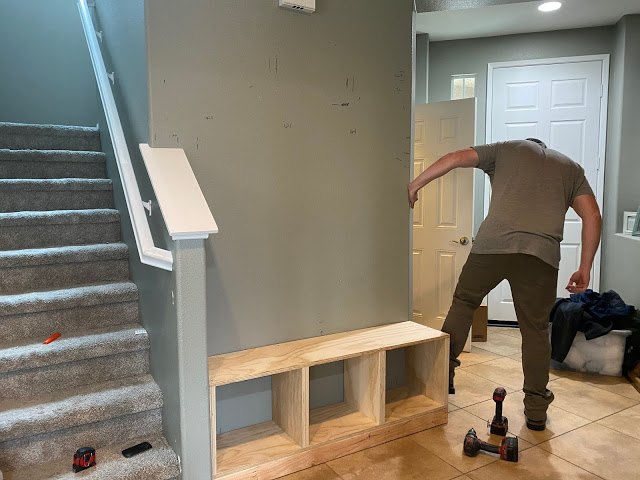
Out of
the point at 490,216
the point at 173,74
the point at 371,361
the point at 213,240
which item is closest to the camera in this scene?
the point at 173,74

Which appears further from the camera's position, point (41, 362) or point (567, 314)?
point (567, 314)

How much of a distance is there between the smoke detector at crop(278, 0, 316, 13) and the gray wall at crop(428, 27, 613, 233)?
2662 millimetres

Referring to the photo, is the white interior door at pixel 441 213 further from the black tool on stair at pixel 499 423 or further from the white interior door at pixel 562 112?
the black tool on stair at pixel 499 423

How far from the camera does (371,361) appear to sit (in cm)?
249

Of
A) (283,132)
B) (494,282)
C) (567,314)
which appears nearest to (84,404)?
(283,132)

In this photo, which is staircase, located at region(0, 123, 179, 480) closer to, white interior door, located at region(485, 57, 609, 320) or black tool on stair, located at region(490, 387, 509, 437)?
black tool on stair, located at region(490, 387, 509, 437)

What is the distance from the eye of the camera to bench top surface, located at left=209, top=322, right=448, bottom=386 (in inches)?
83.0

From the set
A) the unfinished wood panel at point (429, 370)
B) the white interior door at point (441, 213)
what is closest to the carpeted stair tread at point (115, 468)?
the unfinished wood panel at point (429, 370)

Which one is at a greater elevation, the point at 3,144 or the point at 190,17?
the point at 190,17

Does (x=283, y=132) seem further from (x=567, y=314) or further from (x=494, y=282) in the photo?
(x=567, y=314)

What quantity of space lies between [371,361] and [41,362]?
144 cm

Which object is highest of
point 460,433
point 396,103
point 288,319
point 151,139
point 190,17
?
point 190,17

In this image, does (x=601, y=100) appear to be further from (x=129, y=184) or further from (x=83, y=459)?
(x=83, y=459)

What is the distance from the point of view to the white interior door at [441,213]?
3854 millimetres
